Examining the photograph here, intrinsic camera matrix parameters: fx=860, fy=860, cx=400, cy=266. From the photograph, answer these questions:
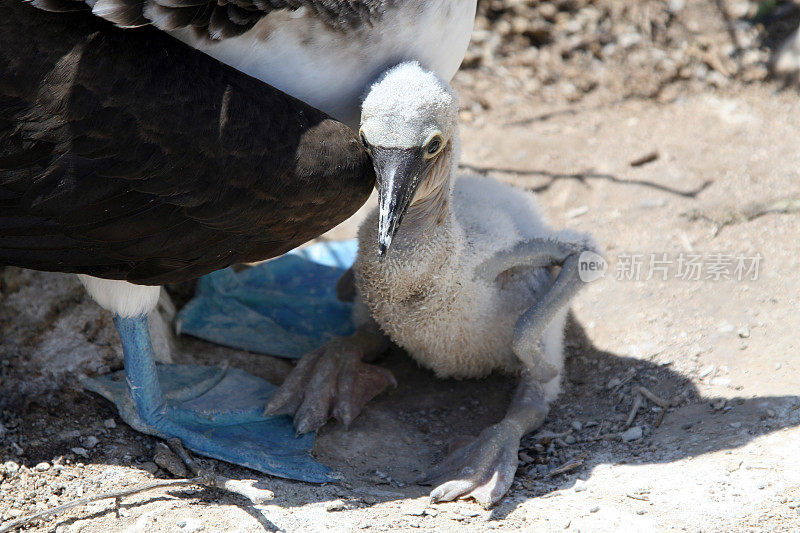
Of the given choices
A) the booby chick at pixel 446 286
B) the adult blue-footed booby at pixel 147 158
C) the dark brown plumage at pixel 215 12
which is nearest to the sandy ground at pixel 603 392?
the booby chick at pixel 446 286

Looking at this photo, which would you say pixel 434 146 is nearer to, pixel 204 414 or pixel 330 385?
pixel 330 385

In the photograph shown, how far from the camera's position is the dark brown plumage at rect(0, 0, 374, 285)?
2.42 metres

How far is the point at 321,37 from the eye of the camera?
113 inches

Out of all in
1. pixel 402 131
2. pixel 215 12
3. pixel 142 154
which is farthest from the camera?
pixel 402 131

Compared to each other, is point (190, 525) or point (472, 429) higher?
point (190, 525)

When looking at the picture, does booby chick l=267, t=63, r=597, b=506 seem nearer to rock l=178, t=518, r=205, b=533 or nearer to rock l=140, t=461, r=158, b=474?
rock l=140, t=461, r=158, b=474

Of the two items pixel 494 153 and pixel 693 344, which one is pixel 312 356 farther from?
pixel 494 153

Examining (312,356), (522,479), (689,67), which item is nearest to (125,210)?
(312,356)

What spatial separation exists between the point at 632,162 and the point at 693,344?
1.49 metres

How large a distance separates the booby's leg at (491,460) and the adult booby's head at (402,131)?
0.86 meters

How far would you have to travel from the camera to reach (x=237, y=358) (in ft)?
12.9

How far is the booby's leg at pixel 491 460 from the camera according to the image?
9.61ft

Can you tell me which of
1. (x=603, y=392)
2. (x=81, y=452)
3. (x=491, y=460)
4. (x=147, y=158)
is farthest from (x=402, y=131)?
(x=81, y=452)

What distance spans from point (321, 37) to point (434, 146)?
523 millimetres
